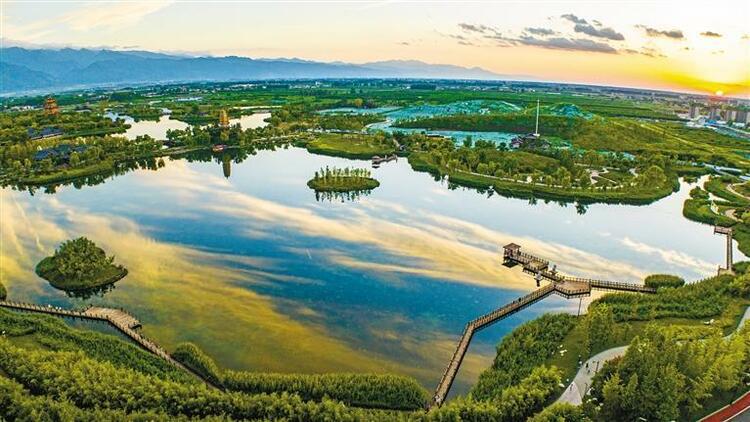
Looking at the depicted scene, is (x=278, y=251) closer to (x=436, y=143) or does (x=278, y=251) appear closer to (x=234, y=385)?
(x=234, y=385)

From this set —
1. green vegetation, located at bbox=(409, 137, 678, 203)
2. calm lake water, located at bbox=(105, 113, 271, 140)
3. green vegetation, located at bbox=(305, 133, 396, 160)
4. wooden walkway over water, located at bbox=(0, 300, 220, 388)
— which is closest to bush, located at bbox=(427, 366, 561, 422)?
wooden walkway over water, located at bbox=(0, 300, 220, 388)

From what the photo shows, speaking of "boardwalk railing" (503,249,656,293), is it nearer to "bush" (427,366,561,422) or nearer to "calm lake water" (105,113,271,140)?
"bush" (427,366,561,422)

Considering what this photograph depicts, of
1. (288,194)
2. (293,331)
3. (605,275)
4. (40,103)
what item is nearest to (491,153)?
(288,194)

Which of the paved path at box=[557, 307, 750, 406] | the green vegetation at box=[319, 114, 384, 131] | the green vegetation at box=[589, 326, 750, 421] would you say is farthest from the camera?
the green vegetation at box=[319, 114, 384, 131]

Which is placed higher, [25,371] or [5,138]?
[5,138]

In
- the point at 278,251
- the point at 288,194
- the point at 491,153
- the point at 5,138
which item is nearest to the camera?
the point at 278,251

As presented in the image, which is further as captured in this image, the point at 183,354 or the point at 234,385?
the point at 183,354
